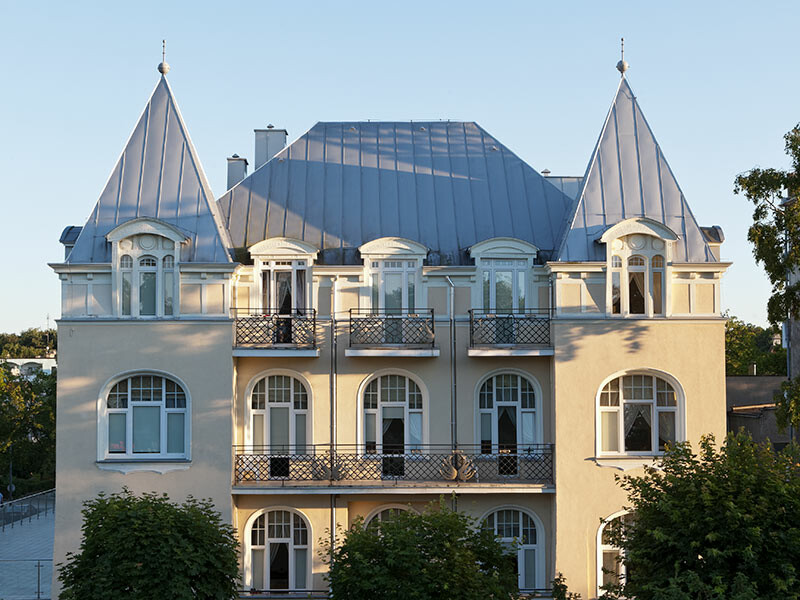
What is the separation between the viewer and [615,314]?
27797mm

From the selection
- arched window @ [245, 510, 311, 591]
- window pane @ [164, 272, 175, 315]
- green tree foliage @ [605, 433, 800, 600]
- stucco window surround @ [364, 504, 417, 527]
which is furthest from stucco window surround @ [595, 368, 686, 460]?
window pane @ [164, 272, 175, 315]

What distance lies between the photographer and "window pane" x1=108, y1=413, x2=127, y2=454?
27562 millimetres

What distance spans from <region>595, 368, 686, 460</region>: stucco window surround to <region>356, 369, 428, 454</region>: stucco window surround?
508 cm

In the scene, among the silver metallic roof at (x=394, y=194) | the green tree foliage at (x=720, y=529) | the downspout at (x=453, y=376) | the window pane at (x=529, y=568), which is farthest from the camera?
the silver metallic roof at (x=394, y=194)

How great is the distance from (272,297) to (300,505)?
19.5ft

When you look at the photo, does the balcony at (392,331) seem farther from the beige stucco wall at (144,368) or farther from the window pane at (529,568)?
the window pane at (529,568)

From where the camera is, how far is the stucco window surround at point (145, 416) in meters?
27.5

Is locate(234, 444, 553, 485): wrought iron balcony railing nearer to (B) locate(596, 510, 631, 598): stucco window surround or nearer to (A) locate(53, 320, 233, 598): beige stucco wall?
(A) locate(53, 320, 233, 598): beige stucco wall

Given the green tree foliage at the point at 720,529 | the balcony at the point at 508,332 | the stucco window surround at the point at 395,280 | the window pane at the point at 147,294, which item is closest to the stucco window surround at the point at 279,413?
the stucco window surround at the point at 395,280

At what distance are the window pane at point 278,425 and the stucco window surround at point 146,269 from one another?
4.06 metres

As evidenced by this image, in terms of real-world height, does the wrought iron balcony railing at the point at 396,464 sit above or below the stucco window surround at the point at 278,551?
above

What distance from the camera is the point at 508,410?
28.8 meters

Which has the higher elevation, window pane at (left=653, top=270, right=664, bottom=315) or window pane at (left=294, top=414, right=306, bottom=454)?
window pane at (left=653, top=270, right=664, bottom=315)

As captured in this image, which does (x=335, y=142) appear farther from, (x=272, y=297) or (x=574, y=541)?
(x=574, y=541)
